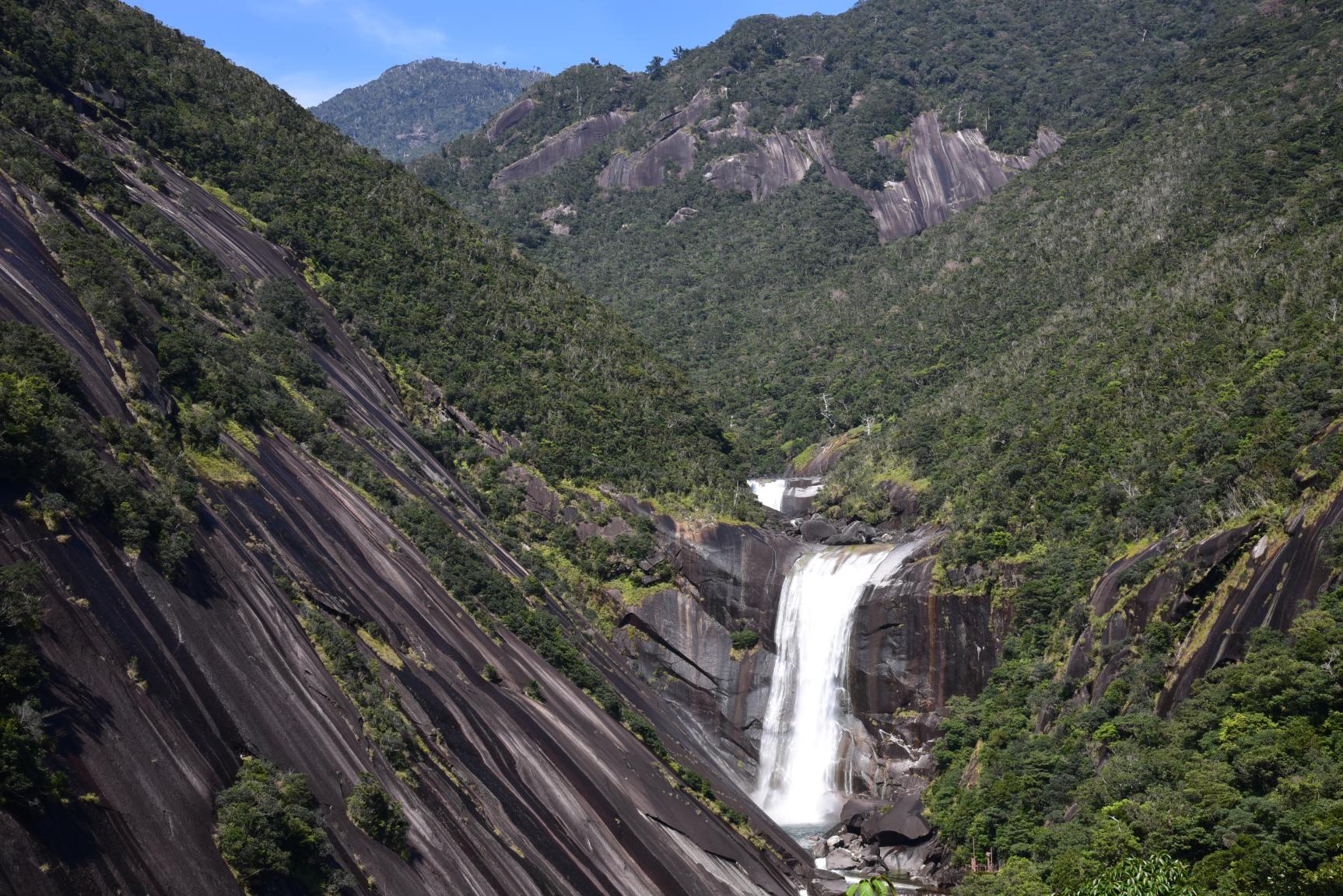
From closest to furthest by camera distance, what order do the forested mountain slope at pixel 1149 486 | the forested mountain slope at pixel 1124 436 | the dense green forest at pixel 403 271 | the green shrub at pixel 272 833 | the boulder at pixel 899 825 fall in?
the green shrub at pixel 272 833, the forested mountain slope at pixel 1149 486, the forested mountain slope at pixel 1124 436, the boulder at pixel 899 825, the dense green forest at pixel 403 271

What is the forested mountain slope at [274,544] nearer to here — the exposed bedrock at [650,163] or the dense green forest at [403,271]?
the dense green forest at [403,271]

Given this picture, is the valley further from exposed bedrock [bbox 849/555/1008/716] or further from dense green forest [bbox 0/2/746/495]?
dense green forest [bbox 0/2/746/495]

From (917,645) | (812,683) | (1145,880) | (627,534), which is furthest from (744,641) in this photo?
(1145,880)

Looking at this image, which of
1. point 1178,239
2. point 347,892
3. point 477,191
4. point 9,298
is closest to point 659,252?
point 477,191

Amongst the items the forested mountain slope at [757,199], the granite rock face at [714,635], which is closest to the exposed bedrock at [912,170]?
the forested mountain slope at [757,199]

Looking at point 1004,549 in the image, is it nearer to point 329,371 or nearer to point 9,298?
point 329,371

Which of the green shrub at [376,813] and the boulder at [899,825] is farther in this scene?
the boulder at [899,825]

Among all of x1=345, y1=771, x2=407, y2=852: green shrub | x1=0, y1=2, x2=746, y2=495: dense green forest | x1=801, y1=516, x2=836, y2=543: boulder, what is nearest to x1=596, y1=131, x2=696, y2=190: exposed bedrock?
x1=0, y1=2, x2=746, y2=495: dense green forest
